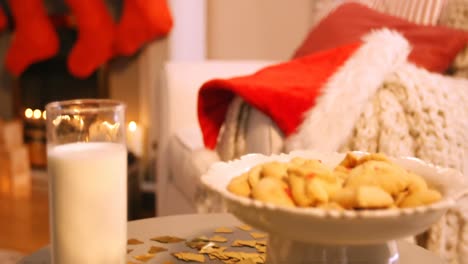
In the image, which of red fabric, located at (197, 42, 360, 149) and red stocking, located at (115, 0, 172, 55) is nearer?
red fabric, located at (197, 42, 360, 149)

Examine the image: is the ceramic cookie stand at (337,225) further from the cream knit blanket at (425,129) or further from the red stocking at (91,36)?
the red stocking at (91,36)

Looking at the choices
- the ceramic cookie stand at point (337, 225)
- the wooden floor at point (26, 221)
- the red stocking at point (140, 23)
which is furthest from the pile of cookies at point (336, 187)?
the red stocking at point (140, 23)

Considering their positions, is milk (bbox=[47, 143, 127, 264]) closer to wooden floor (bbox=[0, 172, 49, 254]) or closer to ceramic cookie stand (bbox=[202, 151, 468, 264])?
ceramic cookie stand (bbox=[202, 151, 468, 264])

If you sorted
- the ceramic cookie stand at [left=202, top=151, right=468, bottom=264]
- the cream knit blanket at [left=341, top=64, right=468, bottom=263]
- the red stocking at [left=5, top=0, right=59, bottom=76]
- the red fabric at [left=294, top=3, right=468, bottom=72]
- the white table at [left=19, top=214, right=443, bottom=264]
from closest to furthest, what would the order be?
the ceramic cookie stand at [left=202, top=151, right=468, bottom=264]
the white table at [left=19, top=214, right=443, bottom=264]
the cream knit blanket at [left=341, top=64, right=468, bottom=263]
the red fabric at [left=294, top=3, right=468, bottom=72]
the red stocking at [left=5, top=0, right=59, bottom=76]

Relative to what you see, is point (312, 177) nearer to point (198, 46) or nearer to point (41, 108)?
point (198, 46)

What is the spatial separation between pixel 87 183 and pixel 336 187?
0.25 meters

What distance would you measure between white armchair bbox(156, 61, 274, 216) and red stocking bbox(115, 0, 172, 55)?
0.77m

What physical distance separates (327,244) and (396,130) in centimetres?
58

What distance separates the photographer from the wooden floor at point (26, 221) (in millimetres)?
2146

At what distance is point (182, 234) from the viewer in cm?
82

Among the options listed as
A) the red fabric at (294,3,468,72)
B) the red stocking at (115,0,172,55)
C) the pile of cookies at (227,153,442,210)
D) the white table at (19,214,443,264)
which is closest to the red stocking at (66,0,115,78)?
the red stocking at (115,0,172,55)

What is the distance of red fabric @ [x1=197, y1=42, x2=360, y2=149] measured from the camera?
1.17 meters

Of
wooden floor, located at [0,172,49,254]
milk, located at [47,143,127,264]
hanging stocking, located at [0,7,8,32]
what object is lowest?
wooden floor, located at [0,172,49,254]

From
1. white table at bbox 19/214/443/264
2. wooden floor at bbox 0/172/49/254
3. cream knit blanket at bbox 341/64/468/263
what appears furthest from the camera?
wooden floor at bbox 0/172/49/254
